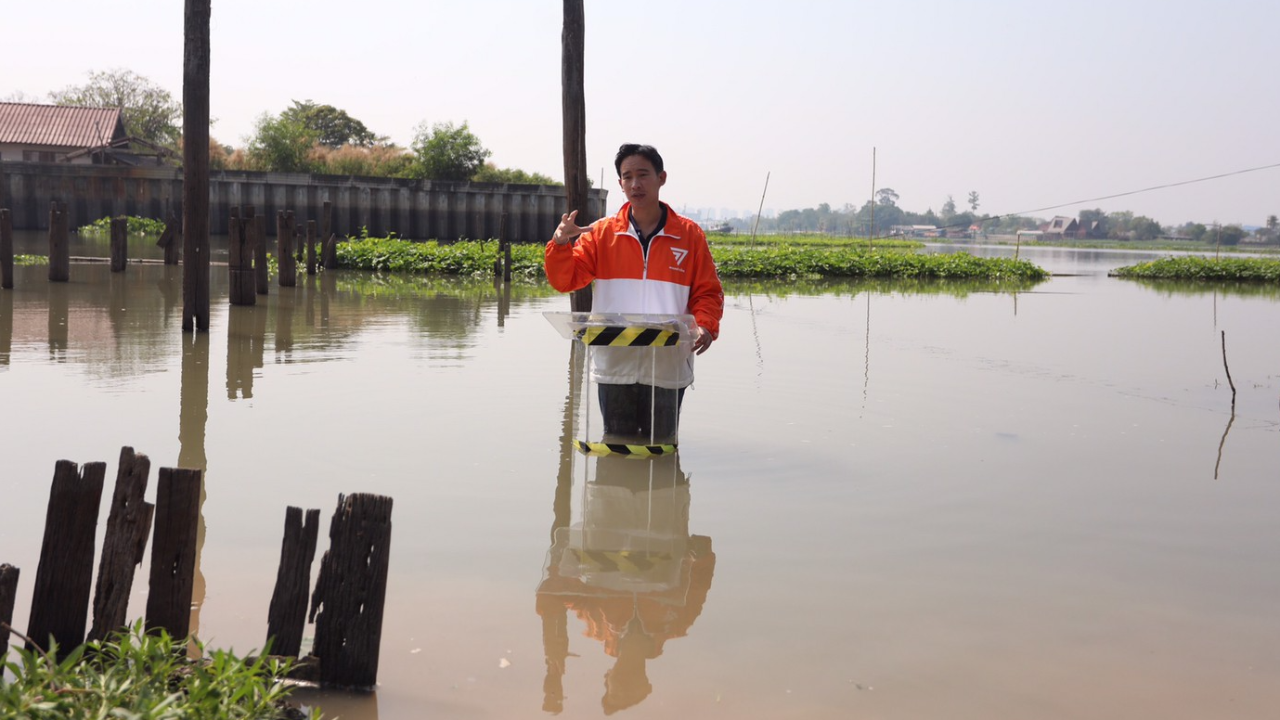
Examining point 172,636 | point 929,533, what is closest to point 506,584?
point 172,636

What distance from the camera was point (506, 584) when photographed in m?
4.96

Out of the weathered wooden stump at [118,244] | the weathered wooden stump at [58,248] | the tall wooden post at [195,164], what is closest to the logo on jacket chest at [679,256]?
the tall wooden post at [195,164]

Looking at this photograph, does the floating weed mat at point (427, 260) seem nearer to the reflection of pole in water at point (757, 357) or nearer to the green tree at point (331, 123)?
the reflection of pole in water at point (757, 357)

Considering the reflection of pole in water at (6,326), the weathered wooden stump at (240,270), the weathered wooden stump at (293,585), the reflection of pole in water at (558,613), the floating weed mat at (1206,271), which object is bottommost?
the reflection of pole in water at (558,613)

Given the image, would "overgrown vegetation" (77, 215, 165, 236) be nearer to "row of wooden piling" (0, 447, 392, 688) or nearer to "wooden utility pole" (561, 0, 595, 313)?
"wooden utility pole" (561, 0, 595, 313)

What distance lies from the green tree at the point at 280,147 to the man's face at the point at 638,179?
46.7 metres

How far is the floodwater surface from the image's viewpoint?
4137 millimetres

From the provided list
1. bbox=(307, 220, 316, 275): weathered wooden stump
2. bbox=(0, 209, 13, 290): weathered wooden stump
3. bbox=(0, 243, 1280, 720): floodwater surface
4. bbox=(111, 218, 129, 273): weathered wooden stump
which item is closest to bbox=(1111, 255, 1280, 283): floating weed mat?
bbox=(307, 220, 316, 275): weathered wooden stump

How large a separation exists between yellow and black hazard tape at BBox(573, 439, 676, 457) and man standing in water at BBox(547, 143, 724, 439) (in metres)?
0.22

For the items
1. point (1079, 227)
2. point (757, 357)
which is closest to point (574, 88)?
point (757, 357)

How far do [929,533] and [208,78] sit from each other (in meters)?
9.37

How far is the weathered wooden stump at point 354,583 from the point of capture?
11.8 ft

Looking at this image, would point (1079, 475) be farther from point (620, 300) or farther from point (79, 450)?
point (79, 450)

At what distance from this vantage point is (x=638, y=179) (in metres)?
6.11
